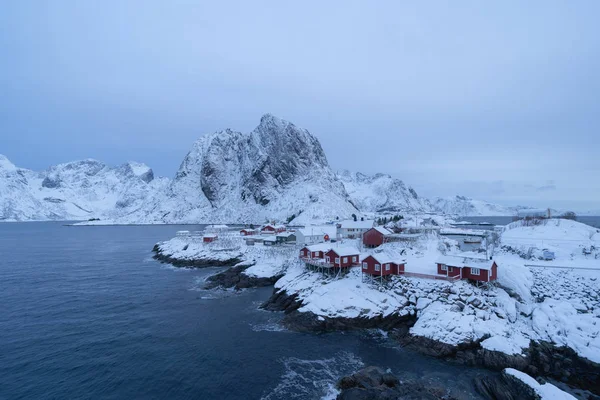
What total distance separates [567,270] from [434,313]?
21.0m

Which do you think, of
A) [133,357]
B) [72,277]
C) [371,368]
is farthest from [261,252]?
[371,368]

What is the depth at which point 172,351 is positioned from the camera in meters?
27.7

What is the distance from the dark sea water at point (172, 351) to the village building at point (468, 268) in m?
12.4

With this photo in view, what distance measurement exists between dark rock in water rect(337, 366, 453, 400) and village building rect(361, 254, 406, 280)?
1609 centimetres

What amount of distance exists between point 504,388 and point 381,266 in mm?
17589

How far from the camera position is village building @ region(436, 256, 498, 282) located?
3422cm

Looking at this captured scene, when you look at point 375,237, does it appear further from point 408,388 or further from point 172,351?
point 172,351

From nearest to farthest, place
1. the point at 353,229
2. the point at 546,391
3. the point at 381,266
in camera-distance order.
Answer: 1. the point at 546,391
2. the point at 381,266
3. the point at 353,229

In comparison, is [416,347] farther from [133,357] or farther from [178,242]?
[178,242]

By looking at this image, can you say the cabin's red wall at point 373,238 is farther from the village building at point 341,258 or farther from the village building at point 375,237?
the village building at point 341,258

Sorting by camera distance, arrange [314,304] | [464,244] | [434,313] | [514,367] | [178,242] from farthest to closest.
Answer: [178,242] → [464,244] → [314,304] → [434,313] → [514,367]

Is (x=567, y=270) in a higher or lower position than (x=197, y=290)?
higher

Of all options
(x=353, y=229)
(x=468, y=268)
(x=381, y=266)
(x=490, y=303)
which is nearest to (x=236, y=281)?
(x=381, y=266)

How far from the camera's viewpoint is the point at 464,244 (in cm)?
5938
